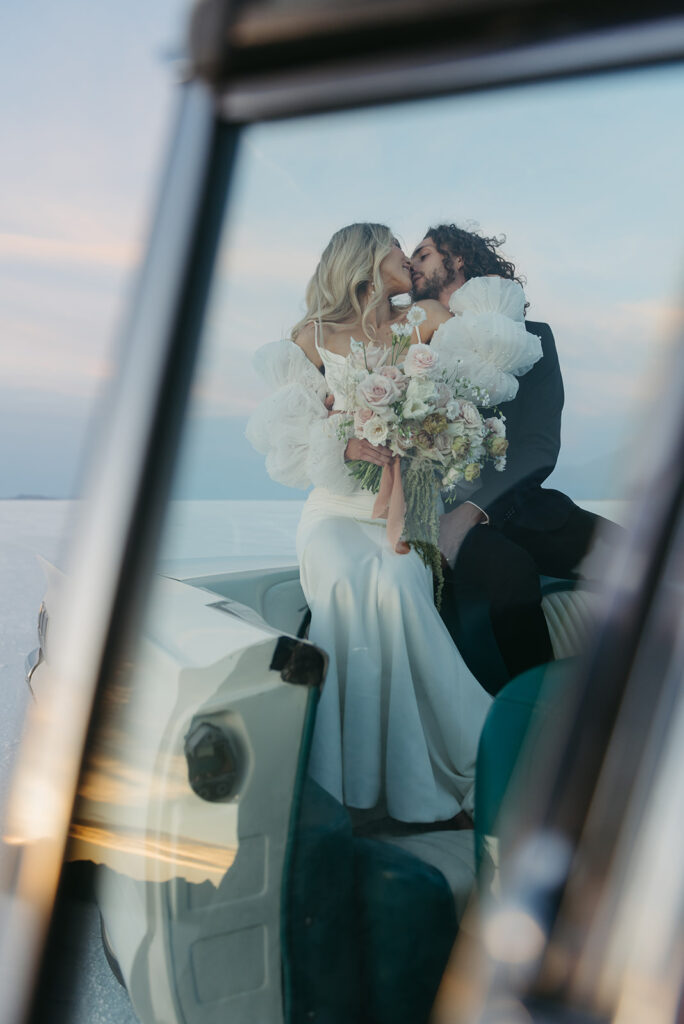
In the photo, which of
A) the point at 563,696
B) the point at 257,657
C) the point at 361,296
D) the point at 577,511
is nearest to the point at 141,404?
the point at 257,657

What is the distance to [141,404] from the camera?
0.88 metres

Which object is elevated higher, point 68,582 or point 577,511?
point 577,511

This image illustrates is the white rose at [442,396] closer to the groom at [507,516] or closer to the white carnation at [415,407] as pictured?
the white carnation at [415,407]

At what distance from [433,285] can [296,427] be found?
18.5 inches

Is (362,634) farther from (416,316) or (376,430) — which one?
(416,316)

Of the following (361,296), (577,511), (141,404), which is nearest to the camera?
(141,404)

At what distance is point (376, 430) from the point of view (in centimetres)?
192

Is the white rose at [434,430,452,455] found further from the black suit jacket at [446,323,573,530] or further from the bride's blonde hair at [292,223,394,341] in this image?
the bride's blonde hair at [292,223,394,341]

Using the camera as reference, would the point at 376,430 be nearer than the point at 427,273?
No

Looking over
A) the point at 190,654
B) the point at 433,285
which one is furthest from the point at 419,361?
the point at 190,654

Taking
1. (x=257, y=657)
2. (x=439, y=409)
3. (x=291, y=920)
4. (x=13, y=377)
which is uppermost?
(x=439, y=409)

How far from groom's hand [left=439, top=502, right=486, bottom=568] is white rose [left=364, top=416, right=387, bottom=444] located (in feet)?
0.77

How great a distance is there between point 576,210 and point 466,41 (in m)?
0.40

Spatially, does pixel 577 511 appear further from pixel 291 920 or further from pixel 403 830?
pixel 291 920
